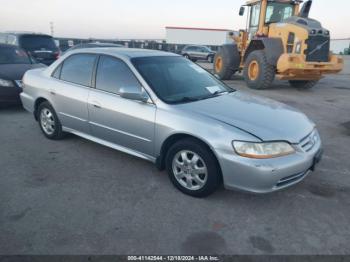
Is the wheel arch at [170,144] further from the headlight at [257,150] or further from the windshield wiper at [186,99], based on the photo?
the windshield wiper at [186,99]

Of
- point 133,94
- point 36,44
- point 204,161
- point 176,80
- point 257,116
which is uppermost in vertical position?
point 36,44

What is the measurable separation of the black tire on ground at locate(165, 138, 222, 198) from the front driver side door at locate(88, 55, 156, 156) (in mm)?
350

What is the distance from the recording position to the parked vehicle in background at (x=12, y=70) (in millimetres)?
6512

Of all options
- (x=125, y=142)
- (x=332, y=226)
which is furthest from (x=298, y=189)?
(x=125, y=142)

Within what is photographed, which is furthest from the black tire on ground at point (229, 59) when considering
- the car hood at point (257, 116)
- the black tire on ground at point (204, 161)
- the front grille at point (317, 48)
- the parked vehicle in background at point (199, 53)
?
the parked vehicle in background at point (199, 53)

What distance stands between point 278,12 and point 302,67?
2.91m

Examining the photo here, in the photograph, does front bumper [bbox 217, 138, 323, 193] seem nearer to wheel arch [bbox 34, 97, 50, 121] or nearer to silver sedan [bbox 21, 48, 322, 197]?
silver sedan [bbox 21, 48, 322, 197]

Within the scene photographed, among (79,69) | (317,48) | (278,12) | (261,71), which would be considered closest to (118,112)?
(79,69)

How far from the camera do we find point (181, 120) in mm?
3252

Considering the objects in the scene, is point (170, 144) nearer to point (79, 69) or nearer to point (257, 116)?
point (257, 116)

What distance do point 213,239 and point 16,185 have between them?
7.92 ft

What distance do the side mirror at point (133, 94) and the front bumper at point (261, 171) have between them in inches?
45.4

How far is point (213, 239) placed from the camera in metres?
2.69

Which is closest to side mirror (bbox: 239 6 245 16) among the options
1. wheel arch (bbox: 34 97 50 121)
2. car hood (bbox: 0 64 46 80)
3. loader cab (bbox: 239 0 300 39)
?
loader cab (bbox: 239 0 300 39)
